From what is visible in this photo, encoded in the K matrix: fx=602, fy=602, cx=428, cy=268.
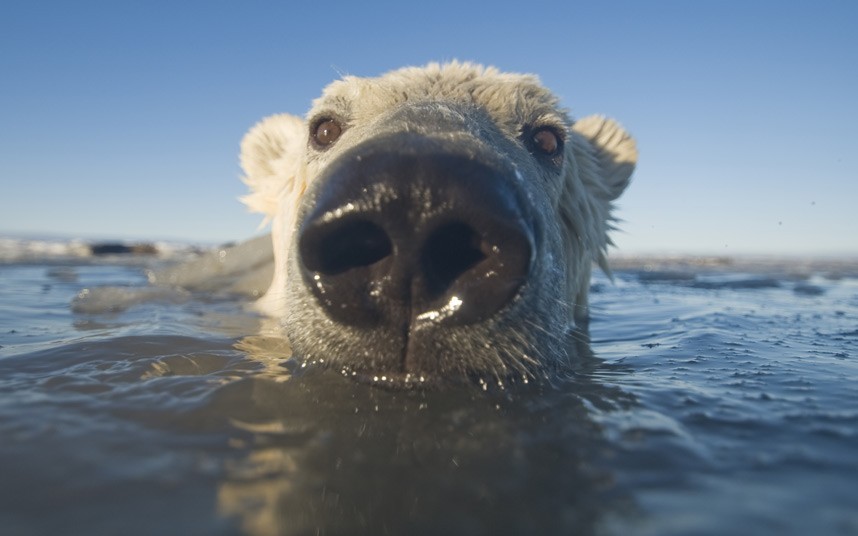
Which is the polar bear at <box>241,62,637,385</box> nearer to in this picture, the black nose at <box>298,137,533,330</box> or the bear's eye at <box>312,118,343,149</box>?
the black nose at <box>298,137,533,330</box>

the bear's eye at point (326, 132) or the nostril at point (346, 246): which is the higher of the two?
the bear's eye at point (326, 132)

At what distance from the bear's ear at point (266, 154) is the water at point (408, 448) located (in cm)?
262

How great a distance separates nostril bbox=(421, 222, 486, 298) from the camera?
85.5 inches

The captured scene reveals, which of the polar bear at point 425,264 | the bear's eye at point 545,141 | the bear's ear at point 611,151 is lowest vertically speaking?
the polar bear at point 425,264

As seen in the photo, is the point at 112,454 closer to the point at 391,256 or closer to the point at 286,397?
the point at 286,397

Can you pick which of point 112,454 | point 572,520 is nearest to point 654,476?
point 572,520

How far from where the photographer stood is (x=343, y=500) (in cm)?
162

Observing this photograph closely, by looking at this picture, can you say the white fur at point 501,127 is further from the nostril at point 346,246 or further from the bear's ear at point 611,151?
the nostril at point 346,246

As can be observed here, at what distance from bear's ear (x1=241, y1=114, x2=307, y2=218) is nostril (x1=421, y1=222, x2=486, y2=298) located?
3.97 meters

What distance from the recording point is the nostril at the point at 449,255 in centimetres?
217

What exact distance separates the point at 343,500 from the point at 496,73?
4.04 metres

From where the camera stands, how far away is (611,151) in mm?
6262

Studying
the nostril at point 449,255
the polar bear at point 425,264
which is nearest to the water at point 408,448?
the polar bear at point 425,264

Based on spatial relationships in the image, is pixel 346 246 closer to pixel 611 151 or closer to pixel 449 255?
pixel 449 255
